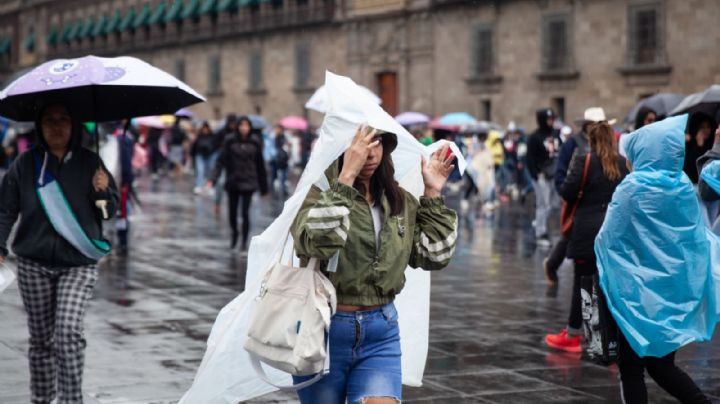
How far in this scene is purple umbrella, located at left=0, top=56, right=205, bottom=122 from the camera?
6270 millimetres

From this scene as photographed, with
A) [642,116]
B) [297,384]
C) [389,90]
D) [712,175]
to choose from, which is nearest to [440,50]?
[389,90]

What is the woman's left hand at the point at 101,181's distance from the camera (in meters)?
6.29

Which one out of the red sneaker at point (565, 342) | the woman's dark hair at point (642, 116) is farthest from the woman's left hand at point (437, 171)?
the woman's dark hair at point (642, 116)

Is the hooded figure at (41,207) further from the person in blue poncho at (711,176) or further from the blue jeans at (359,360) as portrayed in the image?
the person in blue poncho at (711,176)

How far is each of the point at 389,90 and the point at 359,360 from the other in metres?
40.1

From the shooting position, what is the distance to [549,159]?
52.5 ft

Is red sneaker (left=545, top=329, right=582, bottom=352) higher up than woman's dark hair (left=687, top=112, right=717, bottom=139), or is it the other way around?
woman's dark hair (left=687, top=112, right=717, bottom=139)

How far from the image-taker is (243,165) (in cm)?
1504

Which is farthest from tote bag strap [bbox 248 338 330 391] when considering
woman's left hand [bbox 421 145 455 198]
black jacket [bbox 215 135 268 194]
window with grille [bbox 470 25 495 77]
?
window with grille [bbox 470 25 495 77]

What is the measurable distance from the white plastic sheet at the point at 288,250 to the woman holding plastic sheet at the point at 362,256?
0.22 feet

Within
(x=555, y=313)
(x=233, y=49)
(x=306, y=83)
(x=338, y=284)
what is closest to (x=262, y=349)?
(x=338, y=284)

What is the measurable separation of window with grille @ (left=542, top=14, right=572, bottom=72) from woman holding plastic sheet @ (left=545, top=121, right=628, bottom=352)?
27261 millimetres

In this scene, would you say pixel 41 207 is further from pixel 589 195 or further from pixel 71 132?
pixel 589 195

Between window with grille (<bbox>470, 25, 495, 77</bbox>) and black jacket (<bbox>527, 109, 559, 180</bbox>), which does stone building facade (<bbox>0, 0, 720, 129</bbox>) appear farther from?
black jacket (<bbox>527, 109, 559, 180</bbox>)
